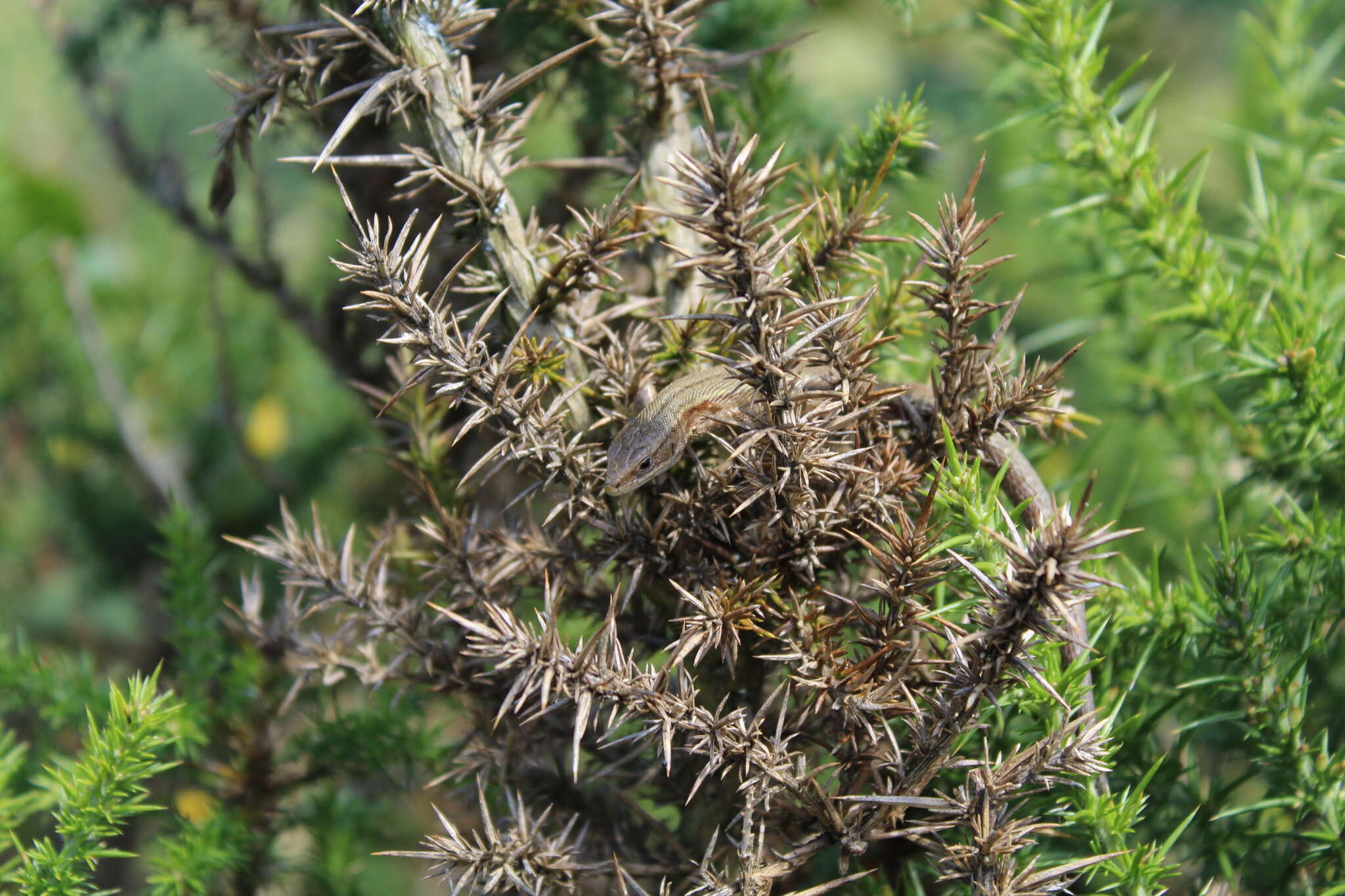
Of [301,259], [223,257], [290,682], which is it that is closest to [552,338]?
[290,682]

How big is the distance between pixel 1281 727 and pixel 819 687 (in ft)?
1.39

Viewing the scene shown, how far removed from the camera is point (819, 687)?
0.58m

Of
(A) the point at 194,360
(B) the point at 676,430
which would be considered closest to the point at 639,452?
(B) the point at 676,430

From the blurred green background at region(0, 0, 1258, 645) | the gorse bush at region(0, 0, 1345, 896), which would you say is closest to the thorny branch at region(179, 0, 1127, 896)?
the gorse bush at region(0, 0, 1345, 896)

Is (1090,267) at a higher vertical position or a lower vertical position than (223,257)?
lower

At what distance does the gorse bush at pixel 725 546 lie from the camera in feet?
Result: 1.87

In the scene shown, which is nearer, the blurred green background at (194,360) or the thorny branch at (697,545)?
the thorny branch at (697,545)

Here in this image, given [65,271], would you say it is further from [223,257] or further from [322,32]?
[322,32]

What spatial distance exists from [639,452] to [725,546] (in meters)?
0.09

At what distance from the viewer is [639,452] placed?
0.64m

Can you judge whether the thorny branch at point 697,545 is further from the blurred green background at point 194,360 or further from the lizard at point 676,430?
the blurred green background at point 194,360

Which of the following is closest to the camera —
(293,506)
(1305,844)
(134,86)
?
(1305,844)

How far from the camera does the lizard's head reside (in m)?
0.64

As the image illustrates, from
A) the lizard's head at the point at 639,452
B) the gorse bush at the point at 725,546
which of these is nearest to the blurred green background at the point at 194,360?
the gorse bush at the point at 725,546
